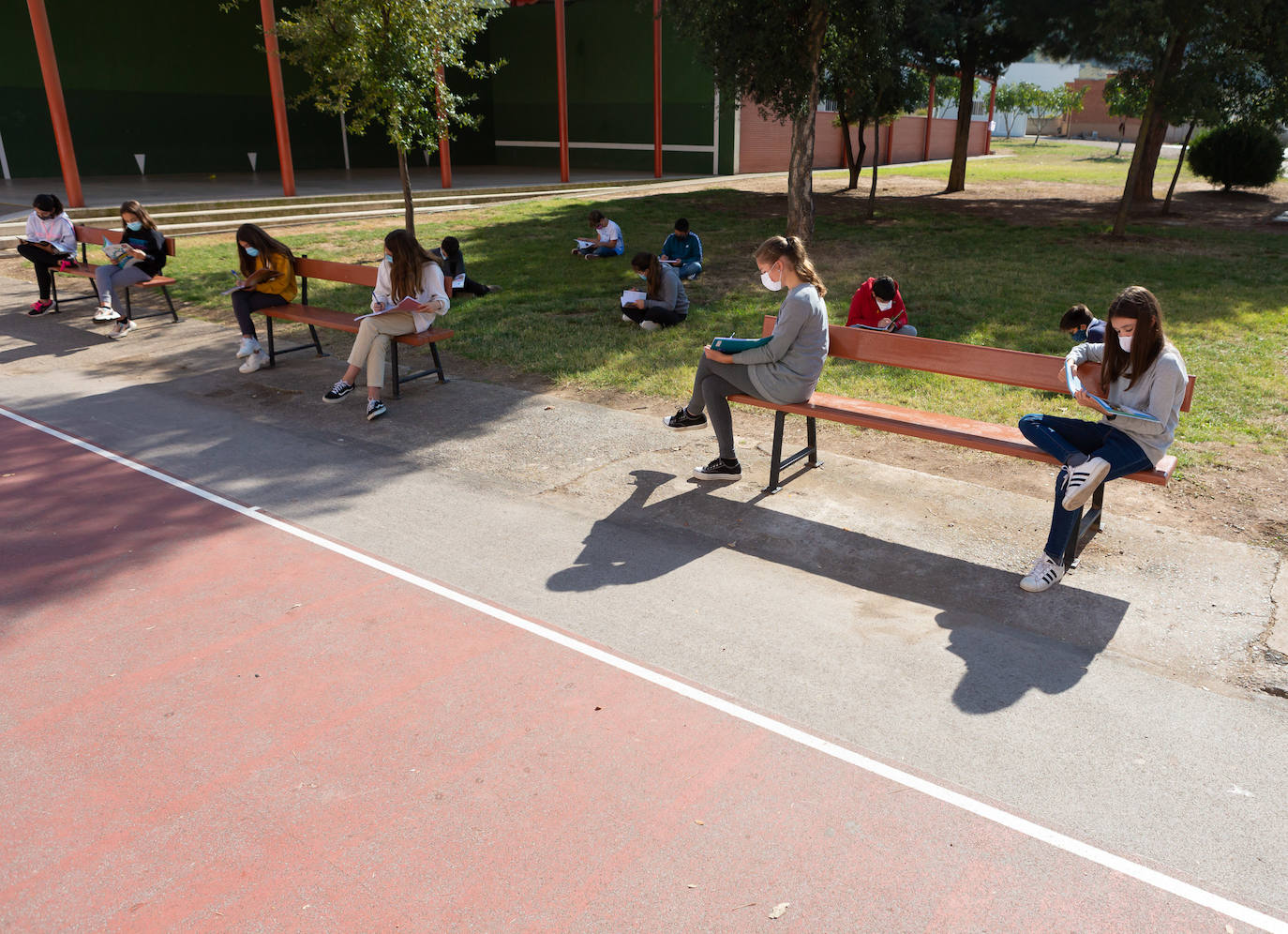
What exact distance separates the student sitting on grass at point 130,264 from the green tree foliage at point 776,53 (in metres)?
9.11

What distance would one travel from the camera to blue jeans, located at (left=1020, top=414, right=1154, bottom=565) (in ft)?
15.8

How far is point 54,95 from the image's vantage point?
1705cm

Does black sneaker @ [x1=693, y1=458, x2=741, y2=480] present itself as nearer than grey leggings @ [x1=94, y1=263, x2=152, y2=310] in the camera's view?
Yes

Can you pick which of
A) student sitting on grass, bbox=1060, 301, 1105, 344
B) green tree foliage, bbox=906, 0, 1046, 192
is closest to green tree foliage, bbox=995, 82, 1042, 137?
green tree foliage, bbox=906, 0, 1046, 192

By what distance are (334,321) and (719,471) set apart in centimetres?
445

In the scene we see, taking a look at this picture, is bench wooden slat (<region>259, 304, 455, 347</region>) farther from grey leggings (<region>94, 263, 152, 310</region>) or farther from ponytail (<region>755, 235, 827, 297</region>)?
ponytail (<region>755, 235, 827, 297</region>)

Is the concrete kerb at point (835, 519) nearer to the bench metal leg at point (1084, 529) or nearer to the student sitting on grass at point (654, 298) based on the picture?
the bench metal leg at point (1084, 529)

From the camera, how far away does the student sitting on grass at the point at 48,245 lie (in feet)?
37.2

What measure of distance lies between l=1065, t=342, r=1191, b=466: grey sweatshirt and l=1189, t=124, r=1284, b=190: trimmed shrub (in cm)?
2280

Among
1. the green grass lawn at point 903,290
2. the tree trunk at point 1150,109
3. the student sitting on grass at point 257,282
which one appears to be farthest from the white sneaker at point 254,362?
the tree trunk at point 1150,109

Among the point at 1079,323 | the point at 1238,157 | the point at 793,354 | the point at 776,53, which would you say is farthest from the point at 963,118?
the point at 793,354

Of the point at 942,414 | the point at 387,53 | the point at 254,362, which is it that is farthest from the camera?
the point at 387,53

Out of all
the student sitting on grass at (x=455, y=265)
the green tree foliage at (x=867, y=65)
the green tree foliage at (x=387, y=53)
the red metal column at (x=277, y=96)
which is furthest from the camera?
the red metal column at (x=277, y=96)

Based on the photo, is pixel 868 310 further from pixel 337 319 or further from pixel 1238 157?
pixel 1238 157
